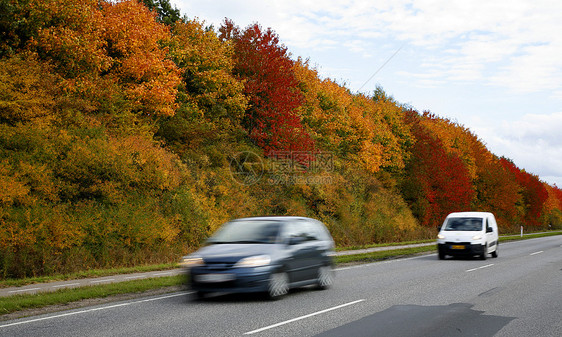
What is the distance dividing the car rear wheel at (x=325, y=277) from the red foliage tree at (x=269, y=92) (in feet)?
69.5

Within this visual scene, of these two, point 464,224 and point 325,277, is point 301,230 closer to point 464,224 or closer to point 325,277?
point 325,277

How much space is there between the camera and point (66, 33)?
22203 mm

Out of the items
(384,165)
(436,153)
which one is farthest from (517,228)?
(384,165)

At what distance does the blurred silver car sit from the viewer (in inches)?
415

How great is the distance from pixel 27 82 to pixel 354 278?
13520 millimetres

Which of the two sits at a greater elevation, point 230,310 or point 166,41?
point 166,41

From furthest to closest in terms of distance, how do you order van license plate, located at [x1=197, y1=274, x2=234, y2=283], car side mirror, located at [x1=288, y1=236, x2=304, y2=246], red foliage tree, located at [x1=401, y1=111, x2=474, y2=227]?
1. red foliage tree, located at [x1=401, y1=111, x2=474, y2=227]
2. car side mirror, located at [x1=288, y1=236, x2=304, y2=246]
3. van license plate, located at [x1=197, y1=274, x2=234, y2=283]

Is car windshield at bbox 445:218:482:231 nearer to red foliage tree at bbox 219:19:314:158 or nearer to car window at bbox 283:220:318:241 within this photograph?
car window at bbox 283:220:318:241

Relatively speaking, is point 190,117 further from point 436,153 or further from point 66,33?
point 436,153

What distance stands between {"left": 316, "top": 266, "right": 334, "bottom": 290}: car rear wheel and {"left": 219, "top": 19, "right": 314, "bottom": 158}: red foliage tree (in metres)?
21.2

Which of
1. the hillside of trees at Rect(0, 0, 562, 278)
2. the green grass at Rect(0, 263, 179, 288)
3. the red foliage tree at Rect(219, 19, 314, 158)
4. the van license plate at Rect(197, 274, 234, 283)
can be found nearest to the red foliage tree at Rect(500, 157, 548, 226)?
the hillside of trees at Rect(0, 0, 562, 278)

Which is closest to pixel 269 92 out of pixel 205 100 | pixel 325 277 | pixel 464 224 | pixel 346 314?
pixel 205 100

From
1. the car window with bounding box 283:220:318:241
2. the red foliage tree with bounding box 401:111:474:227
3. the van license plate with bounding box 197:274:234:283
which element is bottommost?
the van license plate with bounding box 197:274:234:283

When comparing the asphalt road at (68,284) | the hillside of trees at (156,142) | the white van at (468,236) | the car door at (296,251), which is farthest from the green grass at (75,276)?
the white van at (468,236)
